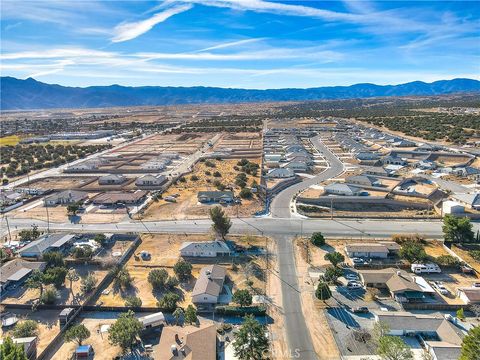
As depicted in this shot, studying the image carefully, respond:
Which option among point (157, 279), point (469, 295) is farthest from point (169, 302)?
point (469, 295)

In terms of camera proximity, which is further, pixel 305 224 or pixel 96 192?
pixel 96 192

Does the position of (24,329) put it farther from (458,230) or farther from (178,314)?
(458,230)

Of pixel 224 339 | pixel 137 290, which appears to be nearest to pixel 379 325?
pixel 224 339

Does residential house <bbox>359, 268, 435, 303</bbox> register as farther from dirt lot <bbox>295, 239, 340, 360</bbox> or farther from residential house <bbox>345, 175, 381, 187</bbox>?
residential house <bbox>345, 175, 381, 187</bbox>

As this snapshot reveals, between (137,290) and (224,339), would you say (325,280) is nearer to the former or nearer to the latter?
(224,339)

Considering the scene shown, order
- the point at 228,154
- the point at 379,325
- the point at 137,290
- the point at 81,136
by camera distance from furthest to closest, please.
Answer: the point at 81,136 → the point at 228,154 → the point at 137,290 → the point at 379,325
